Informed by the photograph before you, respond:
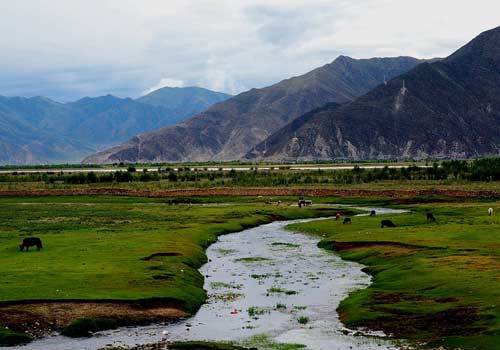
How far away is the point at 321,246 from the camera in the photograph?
66938 mm

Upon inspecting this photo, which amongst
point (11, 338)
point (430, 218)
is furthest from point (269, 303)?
point (430, 218)

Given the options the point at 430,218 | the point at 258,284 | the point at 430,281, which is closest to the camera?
the point at 430,281

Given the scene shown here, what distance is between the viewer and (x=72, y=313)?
3634cm

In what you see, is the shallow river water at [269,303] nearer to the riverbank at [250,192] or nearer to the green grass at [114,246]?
the green grass at [114,246]

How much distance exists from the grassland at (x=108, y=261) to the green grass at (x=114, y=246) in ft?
0.23

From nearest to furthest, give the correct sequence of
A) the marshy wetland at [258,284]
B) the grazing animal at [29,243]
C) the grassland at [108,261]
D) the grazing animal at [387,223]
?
the marshy wetland at [258,284]
the grassland at [108,261]
the grazing animal at [29,243]
the grazing animal at [387,223]

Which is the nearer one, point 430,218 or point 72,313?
point 72,313

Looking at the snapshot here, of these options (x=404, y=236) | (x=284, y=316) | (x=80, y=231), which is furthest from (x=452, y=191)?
(x=284, y=316)

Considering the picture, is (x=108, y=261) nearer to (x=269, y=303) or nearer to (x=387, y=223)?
(x=269, y=303)

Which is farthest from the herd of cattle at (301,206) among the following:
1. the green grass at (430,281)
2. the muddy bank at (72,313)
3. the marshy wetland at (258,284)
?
the muddy bank at (72,313)

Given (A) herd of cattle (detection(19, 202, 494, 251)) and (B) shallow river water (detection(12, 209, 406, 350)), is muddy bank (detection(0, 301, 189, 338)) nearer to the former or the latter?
(B) shallow river water (detection(12, 209, 406, 350))

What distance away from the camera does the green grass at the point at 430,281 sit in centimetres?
3247

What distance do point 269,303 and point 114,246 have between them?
23.1 m

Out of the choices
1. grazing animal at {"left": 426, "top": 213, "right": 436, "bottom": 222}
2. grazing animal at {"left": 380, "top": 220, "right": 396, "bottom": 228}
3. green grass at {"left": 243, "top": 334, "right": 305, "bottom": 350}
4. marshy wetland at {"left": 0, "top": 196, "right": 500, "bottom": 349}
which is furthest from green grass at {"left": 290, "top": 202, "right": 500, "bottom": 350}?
grazing animal at {"left": 426, "top": 213, "right": 436, "bottom": 222}
